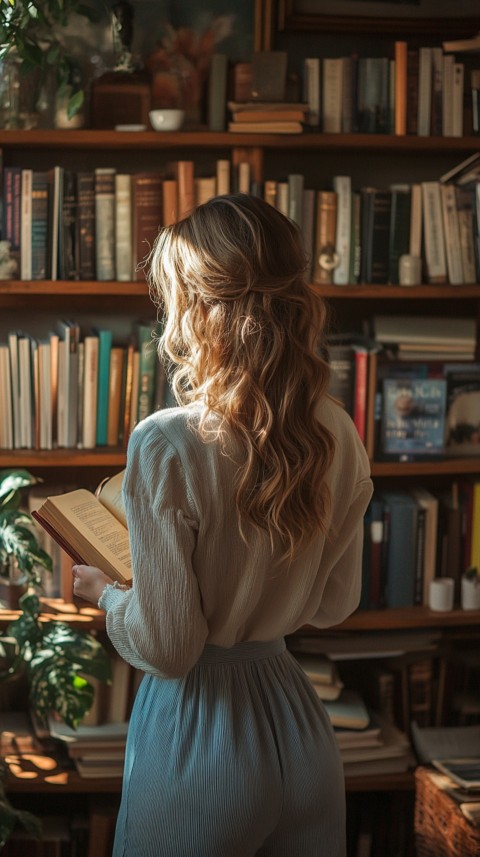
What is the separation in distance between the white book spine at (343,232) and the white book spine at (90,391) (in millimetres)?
592

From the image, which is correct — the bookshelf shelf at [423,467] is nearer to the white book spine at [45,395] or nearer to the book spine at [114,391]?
the book spine at [114,391]

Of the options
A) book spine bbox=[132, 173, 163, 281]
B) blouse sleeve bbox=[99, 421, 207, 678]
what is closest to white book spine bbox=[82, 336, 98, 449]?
book spine bbox=[132, 173, 163, 281]

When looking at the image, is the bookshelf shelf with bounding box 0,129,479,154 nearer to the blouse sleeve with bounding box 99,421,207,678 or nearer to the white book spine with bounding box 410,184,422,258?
the white book spine with bounding box 410,184,422,258

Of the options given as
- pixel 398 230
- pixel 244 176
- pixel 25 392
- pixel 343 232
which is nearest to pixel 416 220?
pixel 398 230

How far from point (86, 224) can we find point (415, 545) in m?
1.10

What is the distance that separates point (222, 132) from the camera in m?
2.26

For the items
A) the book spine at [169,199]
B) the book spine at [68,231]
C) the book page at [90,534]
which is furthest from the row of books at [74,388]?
the book page at [90,534]

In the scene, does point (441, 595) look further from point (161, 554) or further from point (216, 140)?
point (161, 554)

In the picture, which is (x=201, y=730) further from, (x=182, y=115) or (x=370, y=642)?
(x=182, y=115)

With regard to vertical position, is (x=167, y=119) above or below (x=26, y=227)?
above

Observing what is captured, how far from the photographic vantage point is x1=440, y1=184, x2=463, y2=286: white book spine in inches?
92.4

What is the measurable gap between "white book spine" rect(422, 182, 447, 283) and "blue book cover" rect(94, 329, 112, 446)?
0.78 m

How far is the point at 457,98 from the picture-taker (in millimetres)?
2334

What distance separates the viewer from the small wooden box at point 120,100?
2.31m
